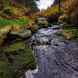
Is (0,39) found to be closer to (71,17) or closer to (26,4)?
(71,17)

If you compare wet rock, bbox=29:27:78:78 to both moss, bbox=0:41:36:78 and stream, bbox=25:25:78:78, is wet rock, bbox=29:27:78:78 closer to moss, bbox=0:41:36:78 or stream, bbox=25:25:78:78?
stream, bbox=25:25:78:78

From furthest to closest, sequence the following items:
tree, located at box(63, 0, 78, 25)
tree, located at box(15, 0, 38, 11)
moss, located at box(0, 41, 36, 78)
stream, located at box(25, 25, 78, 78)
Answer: tree, located at box(15, 0, 38, 11)
tree, located at box(63, 0, 78, 25)
stream, located at box(25, 25, 78, 78)
moss, located at box(0, 41, 36, 78)

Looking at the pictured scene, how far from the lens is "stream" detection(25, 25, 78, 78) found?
616 centimetres

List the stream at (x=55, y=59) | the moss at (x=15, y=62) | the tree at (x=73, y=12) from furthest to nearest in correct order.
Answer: the tree at (x=73, y=12) < the stream at (x=55, y=59) < the moss at (x=15, y=62)

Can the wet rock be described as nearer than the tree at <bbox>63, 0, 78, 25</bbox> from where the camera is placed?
Yes

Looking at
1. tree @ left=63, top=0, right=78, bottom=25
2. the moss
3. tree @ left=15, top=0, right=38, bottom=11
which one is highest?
tree @ left=15, top=0, right=38, bottom=11

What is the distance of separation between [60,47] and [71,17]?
7.13 meters

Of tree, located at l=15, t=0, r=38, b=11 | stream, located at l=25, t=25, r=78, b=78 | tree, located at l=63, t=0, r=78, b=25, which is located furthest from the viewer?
tree, located at l=15, t=0, r=38, b=11

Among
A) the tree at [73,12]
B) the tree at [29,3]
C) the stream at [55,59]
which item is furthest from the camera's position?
the tree at [29,3]

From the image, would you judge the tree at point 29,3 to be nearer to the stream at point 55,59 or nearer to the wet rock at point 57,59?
the stream at point 55,59

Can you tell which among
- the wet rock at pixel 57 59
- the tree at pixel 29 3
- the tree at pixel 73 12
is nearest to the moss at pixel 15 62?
the wet rock at pixel 57 59

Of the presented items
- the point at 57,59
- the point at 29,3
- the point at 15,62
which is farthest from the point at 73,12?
the point at 29,3

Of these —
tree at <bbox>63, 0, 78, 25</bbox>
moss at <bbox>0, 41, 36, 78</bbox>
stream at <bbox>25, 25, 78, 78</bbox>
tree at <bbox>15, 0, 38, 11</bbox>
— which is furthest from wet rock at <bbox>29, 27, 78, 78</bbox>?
tree at <bbox>15, 0, 38, 11</bbox>

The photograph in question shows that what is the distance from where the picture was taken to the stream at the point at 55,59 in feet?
Answer: 20.2
